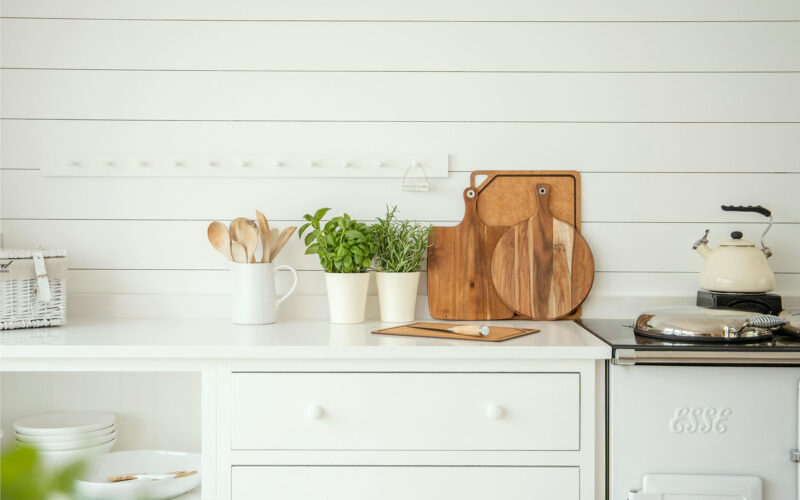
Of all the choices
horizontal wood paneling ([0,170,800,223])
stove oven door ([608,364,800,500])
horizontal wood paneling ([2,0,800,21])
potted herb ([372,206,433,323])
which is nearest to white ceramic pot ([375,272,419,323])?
potted herb ([372,206,433,323])

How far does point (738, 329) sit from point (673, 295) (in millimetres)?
461

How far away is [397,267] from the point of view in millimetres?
1729

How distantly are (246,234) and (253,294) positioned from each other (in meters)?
0.16

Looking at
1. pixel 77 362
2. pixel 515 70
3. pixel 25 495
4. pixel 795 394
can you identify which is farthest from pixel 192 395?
pixel 25 495

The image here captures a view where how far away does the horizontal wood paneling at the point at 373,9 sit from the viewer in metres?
1.86

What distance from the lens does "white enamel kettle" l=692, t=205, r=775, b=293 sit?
167cm

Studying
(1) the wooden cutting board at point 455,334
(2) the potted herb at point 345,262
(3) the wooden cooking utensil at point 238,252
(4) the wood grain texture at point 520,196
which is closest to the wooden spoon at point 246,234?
(3) the wooden cooking utensil at point 238,252

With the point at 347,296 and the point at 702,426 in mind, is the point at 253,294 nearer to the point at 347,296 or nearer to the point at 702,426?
the point at 347,296

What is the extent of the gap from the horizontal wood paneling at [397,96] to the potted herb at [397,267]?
344 mm

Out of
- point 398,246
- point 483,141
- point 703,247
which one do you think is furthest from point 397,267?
point 703,247

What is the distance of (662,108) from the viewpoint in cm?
185

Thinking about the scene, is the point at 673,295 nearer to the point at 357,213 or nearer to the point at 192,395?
the point at 357,213

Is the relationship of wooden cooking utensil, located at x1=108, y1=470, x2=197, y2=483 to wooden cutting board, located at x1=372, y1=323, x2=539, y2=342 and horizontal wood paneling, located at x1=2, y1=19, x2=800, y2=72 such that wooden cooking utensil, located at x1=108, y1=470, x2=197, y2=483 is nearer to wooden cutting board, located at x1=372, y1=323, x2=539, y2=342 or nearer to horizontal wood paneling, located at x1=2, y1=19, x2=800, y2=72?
wooden cutting board, located at x1=372, y1=323, x2=539, y2=342

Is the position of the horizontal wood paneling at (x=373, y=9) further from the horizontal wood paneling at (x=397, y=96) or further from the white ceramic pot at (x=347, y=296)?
the white ceramic pot at (x=347, y=296)
